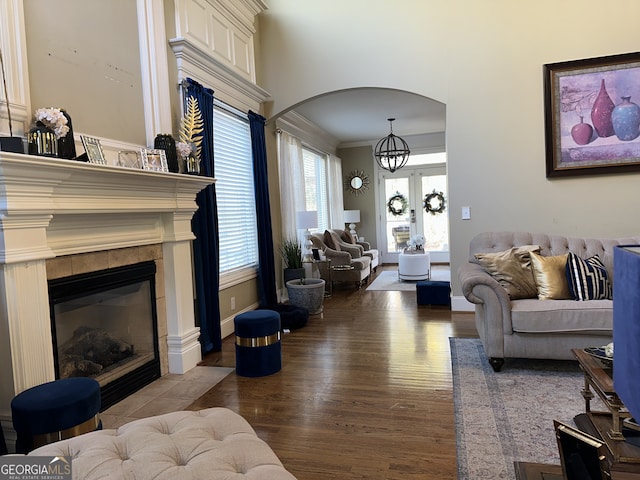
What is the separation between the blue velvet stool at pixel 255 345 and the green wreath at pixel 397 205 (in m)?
7.04

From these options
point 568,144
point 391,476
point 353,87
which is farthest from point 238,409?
point 568,144

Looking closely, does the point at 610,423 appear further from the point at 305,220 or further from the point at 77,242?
the point at 305,220

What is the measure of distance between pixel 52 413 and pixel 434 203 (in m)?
8.68

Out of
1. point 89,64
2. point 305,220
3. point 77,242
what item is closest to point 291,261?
point 305,220

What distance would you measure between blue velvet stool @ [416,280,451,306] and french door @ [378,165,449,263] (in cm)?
450

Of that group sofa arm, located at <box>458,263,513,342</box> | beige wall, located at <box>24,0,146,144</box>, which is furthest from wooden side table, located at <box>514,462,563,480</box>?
beige wall, located at <box>24,0,146,144</box>

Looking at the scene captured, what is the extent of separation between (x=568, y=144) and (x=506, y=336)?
2.49 m

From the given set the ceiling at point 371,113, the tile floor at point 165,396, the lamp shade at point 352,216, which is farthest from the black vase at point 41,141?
the lamp shade at point 352,216

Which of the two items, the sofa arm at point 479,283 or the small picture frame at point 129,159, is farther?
the sofa arm at point 479,283

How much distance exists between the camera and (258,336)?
10.4ft

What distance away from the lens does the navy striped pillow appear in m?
3.15

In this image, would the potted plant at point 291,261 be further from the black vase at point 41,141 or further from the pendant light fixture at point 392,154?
the black vase at point 41,141

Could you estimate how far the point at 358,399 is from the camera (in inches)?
108

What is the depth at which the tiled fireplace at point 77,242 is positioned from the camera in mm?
2035
